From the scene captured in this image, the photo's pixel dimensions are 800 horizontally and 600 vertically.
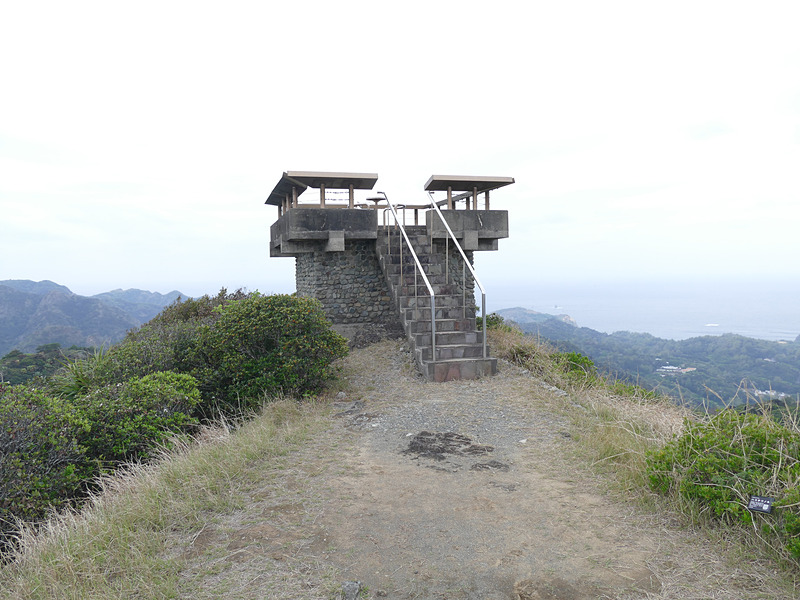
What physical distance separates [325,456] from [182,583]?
2.21 metres

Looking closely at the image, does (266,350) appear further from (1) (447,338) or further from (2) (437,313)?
(2) (437,313)

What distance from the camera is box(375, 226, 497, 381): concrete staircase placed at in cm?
802

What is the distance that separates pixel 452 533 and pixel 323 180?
8.36 metres

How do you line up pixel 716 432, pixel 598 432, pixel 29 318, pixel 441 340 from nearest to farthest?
pixel 716 432, pixel 598 432, pixel 441 340, pixel 29 318

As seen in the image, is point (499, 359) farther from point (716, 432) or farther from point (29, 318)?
point (29, 318)

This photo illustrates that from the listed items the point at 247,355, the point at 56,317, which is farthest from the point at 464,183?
the point at 56,317

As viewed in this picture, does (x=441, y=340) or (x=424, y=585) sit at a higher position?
(x=441, y=340)

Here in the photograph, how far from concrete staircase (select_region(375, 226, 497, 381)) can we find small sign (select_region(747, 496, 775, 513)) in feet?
16.2

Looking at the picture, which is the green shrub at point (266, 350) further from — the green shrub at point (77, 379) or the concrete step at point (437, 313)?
the green shrub at point (77, 379)

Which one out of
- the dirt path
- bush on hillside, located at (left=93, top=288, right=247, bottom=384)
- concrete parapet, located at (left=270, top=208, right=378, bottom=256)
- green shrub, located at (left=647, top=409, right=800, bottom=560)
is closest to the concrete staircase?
concrete parapet, located at (left=270, top=208, right=378, bottom=256)

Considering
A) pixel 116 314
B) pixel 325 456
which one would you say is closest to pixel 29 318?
pixel 116 314

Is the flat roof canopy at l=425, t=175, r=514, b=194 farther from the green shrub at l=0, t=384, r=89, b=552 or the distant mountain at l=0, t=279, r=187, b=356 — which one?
the distant mountain at l=0, t=279, r=187, b=356

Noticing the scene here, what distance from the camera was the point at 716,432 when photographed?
12.7 feet

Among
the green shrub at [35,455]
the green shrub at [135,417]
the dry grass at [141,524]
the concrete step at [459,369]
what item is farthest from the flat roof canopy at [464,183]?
the green shrub at [35,455]
